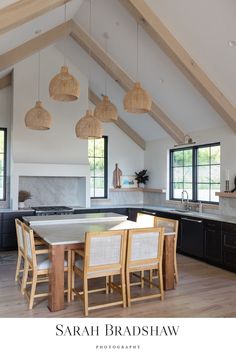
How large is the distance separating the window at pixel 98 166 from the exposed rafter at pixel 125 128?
1.73ft

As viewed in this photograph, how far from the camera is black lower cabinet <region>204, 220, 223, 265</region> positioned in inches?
200

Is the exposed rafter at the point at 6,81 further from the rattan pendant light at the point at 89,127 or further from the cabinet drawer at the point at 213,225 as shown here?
the cabinet drawer at the point at 213,225

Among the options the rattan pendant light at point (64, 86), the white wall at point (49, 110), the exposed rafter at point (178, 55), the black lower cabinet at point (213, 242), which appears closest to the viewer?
the rattan pendant light at point (64, 86)

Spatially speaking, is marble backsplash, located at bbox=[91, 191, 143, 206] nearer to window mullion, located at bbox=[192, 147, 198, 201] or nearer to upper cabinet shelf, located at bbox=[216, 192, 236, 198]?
window mullion, located at bbox=[192, 147, 198, 201]

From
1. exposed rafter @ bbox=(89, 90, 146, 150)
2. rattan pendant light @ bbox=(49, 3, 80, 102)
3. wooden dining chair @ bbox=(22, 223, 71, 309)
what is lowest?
wooden dining chair @ bbox=(22, 223, 71, 309)

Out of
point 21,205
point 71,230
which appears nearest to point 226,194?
point 71,230

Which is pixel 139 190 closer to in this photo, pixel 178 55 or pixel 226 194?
pixel 226 194

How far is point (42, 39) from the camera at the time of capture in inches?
225

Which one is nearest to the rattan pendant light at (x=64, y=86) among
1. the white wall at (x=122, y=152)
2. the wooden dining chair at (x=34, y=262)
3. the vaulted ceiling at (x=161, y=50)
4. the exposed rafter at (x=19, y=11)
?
the exposed rafter at (x=19, y=11)

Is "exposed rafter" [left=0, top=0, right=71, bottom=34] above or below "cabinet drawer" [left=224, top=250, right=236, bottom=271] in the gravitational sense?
above

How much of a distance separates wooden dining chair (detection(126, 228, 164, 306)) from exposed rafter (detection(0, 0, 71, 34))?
103 inches

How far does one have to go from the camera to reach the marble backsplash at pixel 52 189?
706cm
